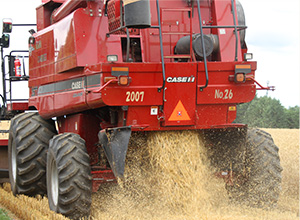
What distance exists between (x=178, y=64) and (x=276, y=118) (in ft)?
165

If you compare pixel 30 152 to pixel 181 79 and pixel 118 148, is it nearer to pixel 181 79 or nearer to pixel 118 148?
pixel 118 148

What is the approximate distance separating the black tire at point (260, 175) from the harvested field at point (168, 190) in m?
0.22

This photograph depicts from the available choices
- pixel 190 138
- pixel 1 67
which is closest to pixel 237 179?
pixel 190 138

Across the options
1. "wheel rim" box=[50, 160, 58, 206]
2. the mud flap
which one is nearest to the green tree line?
"wheel rim" box=[50, 160, 58, 206]

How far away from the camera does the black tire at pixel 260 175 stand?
6691mm

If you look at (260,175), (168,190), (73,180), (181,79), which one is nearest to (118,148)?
(73,180)

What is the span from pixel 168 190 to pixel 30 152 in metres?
2.22

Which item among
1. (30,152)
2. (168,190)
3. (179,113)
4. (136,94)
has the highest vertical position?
(136,94)

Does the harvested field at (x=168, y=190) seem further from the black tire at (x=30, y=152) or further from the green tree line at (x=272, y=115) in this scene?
the green tree line at (x=272, y=115)

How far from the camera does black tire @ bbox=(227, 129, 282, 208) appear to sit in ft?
22.0

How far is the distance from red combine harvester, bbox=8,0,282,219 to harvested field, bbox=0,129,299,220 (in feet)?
0.70

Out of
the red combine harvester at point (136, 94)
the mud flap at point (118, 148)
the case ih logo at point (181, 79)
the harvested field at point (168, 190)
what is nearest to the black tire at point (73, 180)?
the red combine harvester at point (136, 94)

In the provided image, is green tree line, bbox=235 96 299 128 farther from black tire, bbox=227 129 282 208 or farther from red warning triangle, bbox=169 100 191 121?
red warning triangle, bbox=169 100 191 121

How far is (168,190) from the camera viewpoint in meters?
6.14
